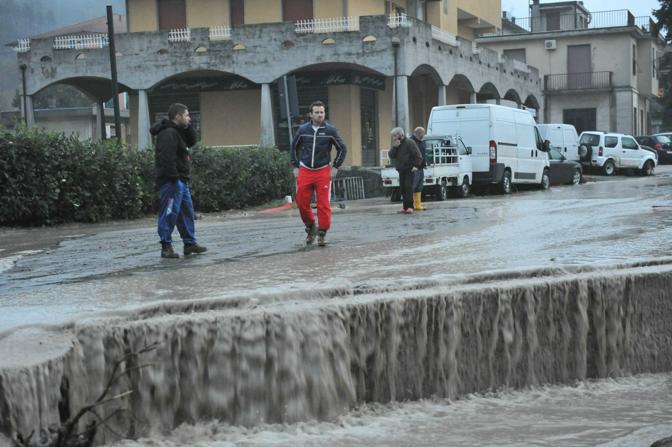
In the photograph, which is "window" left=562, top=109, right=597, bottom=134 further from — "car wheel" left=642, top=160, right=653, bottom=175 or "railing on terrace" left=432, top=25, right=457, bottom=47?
"railing on terrace" left=432, top=25, right=457, bottom=47

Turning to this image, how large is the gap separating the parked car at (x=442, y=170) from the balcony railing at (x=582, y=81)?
34.3 m

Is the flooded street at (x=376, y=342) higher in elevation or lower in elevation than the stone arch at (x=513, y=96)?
lower

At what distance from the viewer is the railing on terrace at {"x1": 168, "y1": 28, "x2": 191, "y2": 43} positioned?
110ft

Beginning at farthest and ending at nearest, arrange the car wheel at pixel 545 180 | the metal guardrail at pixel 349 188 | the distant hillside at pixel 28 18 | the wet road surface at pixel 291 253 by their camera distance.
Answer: the distant hillside at pixel 28 18 → the metal guardrail at pixel 349 188 → the car wheel at pixel 545 180 → the wet road surface at pixel 291 253

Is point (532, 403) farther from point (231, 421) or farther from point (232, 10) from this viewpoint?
point (232, 10)

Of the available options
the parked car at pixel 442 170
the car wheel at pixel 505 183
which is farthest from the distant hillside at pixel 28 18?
the parked car at pixel 442 170

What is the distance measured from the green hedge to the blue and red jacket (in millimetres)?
7249

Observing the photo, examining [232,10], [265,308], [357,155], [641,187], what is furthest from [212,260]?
[232,10]

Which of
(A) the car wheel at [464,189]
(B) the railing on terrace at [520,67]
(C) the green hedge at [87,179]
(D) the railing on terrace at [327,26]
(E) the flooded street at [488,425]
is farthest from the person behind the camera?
(B) the railing on terrace at [520,67]

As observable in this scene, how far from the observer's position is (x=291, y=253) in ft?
36.4

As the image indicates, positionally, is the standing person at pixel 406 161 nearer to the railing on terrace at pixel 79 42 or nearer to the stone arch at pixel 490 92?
the railing on terrace at pixel 79 42

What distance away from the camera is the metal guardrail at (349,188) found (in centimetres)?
2839

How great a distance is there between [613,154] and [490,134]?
45.6 ft

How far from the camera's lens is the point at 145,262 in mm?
10633
